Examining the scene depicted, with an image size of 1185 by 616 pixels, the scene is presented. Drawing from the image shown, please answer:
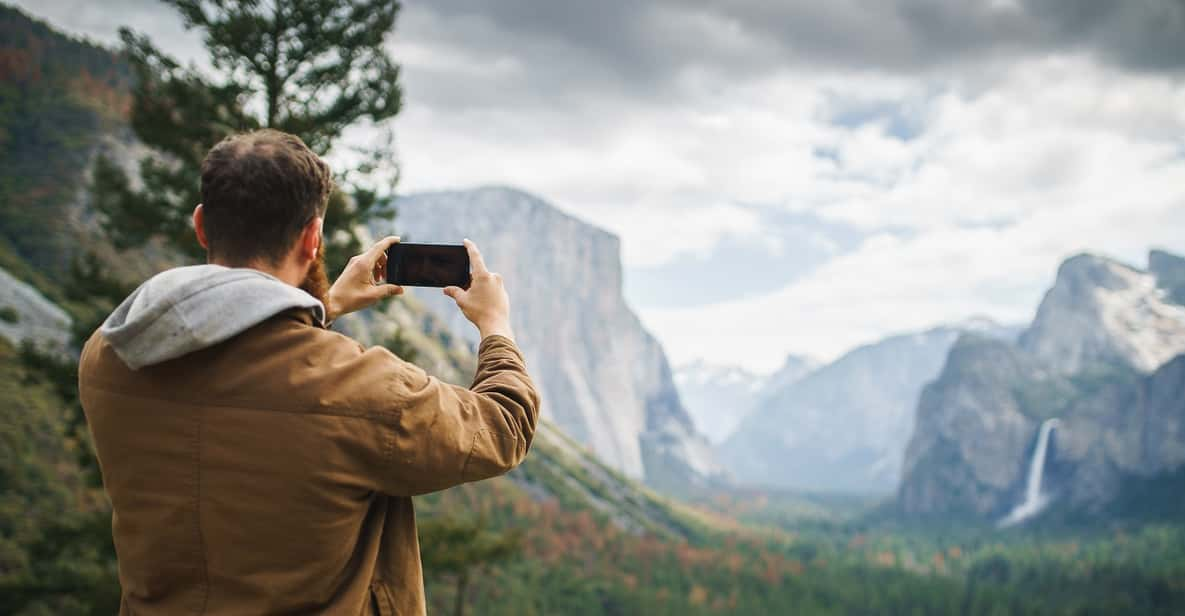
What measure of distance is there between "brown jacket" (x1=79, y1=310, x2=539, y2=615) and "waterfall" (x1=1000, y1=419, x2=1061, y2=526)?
714 ft

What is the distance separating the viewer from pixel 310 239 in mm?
2547

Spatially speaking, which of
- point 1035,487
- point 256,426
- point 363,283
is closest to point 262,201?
point 256,426

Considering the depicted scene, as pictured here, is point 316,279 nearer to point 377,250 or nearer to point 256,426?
point 377,250

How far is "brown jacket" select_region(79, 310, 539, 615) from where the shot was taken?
220 cm

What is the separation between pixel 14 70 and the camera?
8131cm

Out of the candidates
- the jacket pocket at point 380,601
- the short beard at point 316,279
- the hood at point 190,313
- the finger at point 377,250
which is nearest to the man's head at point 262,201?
the short beard at point 316,279

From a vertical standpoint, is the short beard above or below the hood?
above

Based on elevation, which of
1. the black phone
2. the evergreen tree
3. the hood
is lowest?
the evergreen tree

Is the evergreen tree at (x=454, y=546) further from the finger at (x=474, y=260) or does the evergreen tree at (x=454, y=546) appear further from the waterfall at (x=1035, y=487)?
the waterfall at (x=1035, y=487)

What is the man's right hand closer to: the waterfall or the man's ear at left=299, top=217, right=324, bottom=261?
the man's ear at left=299, top=217, right=324, bottom=261

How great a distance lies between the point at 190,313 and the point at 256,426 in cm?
35

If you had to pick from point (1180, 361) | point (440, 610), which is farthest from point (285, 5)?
point (1180, 361)

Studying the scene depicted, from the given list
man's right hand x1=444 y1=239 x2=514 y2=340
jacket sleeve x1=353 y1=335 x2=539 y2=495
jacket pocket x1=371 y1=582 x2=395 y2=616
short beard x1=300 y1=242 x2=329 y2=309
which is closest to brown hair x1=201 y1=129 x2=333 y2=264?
short beard x1=300 y1=242 x2=329 y2=309

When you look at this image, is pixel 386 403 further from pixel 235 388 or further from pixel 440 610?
pixel 440 610
